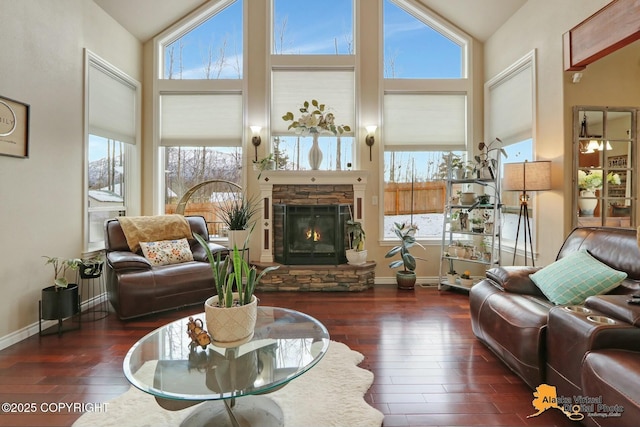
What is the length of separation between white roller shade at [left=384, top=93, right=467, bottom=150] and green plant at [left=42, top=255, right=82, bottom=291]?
394 cm

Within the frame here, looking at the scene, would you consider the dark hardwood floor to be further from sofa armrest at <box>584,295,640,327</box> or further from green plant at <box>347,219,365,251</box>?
green plant at <box>347,219,365,251</box>

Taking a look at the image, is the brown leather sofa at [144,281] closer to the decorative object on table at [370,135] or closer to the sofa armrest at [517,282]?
the decorative object on table at [370,135]

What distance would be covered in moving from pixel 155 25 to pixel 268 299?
4040 mm

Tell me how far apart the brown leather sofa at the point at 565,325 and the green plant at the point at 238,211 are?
9.29ft

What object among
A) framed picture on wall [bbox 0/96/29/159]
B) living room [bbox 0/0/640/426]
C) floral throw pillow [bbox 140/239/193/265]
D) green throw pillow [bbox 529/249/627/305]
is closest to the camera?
green throw pillow [bbox 529/249/627/305]

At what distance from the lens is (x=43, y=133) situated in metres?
3.07

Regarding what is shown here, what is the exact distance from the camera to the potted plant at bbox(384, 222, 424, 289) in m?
4.33

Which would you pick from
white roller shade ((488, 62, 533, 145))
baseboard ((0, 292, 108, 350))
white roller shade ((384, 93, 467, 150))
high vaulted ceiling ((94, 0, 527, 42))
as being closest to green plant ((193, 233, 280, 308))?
baseboard ((0, 292, 108, 350))

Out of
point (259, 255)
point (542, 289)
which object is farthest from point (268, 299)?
point (542, 289)

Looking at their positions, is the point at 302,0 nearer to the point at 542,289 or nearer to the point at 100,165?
the point at 100,165

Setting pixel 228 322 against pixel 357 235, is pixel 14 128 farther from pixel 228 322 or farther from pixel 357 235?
pixel 357 235

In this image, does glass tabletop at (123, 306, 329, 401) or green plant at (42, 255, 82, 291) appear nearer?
glass tabletop at (123, 306, 329, 401)

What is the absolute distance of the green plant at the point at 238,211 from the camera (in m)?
4.25

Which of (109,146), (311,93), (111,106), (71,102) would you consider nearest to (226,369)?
(71,102)
